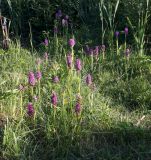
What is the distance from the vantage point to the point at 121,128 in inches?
121

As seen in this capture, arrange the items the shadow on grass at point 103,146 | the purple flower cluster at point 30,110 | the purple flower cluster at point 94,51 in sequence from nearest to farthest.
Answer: the shadow on grass at point 103,146
the purple flower cluster at point 30,110
the purple flower cluster at point 94,51

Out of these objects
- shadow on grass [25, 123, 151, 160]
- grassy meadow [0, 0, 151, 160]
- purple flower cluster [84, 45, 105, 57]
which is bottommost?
shadow on grass [25, 123, 151, 160]

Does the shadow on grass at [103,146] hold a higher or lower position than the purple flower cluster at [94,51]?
lower

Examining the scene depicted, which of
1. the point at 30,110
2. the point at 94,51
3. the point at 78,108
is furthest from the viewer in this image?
the point at 94,51

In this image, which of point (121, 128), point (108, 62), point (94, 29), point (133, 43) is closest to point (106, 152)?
point (121, 128)

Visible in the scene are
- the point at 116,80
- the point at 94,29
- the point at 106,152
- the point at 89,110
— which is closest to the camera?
the point at 106,152

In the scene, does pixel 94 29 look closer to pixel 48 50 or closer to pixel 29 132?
pixel 48 50

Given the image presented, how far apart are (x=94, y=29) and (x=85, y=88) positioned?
1.89 m

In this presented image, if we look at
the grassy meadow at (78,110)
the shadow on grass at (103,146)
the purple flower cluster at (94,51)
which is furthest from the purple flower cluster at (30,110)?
the purple flower cluster at (94,51)

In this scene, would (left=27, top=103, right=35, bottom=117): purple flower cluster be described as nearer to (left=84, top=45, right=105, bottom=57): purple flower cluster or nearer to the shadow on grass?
the shadow on grass

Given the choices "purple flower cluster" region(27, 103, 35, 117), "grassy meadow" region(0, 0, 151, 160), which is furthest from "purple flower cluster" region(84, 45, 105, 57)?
"purple flower cluster" region(27, 103, 35, 117)

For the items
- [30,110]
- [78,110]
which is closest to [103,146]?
[78,110]

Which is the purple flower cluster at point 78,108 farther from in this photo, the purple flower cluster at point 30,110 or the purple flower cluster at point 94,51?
the purple flower cluster at point 94,51

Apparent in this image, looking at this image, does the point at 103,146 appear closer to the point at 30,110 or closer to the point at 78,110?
the point at 78,110
